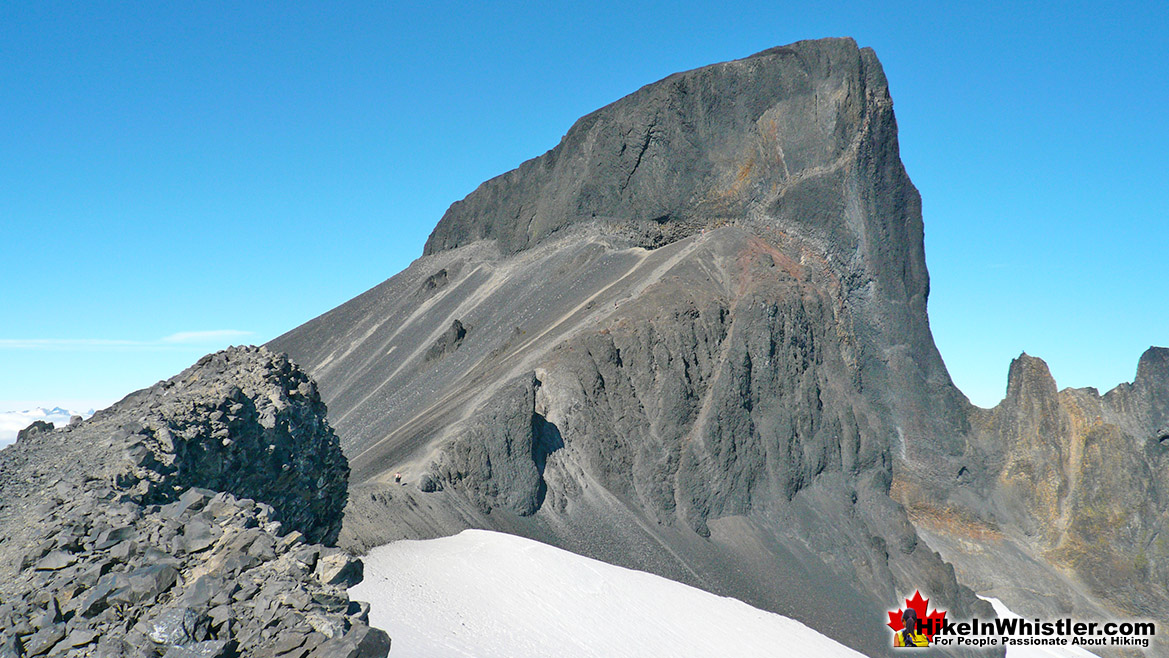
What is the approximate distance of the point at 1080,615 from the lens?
38.7 meters

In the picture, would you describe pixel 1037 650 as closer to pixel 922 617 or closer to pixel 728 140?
pixel 922 617

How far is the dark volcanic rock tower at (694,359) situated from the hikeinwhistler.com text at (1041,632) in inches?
50.6

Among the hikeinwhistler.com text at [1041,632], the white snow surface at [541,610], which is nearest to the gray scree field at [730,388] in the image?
the hikeinwhistler.com text at [1041,632]

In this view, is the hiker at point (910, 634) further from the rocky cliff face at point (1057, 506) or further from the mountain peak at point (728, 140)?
the mountain peak at point (728, 140)

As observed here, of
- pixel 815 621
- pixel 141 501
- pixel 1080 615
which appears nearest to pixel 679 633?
pixel 815 621

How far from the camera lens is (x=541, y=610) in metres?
17.7

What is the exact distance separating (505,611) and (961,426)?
114 feet

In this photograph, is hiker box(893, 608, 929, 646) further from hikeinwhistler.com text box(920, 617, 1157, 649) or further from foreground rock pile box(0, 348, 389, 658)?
foreground rock pile box(0, 348, 389, 658)

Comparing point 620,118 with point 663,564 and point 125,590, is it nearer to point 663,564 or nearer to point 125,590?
point 663,564

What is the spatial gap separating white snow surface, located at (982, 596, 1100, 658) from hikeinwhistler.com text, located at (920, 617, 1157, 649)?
217 mm

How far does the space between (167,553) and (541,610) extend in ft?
33.4

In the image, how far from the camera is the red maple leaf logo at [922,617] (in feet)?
95.7

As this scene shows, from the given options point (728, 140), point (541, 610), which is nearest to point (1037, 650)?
point (541, 610)

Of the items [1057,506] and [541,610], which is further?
[1057,506]
